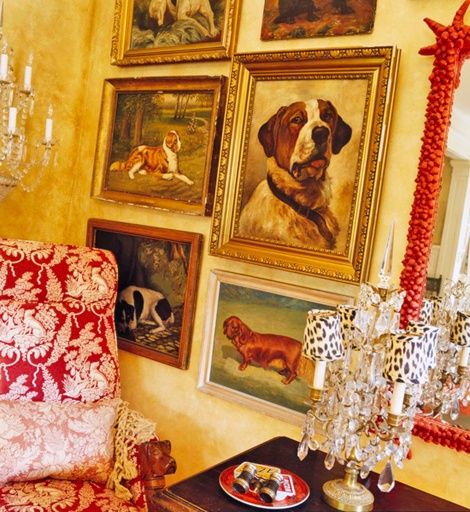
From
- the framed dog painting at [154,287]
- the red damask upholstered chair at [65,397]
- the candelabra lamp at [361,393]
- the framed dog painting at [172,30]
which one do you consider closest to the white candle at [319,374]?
the candelabra lamp at [361,393]

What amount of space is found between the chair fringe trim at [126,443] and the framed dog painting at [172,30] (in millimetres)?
1562

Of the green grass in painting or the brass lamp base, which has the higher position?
the green grass in painting

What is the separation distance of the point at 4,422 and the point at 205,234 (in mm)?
1104

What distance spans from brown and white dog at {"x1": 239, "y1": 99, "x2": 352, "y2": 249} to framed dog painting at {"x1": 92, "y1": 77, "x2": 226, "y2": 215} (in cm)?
29

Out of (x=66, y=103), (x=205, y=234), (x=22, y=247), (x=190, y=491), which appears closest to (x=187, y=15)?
(x=66, y=103)

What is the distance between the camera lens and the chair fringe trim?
2059 mm

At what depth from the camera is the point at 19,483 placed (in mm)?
2010

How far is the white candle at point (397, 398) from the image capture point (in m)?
1.42

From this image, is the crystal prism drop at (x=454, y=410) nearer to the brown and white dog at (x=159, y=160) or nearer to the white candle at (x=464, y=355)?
the white candle at (x=464, y=355)

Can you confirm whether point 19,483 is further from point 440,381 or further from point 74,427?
point 440,381

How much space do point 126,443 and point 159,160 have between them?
1257 millimetres

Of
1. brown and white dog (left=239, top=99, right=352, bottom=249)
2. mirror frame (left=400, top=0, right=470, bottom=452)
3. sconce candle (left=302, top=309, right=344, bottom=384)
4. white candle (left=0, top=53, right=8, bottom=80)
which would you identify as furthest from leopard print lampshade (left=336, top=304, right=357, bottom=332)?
white candle (left=0, top=53, right=8, bottom=80)

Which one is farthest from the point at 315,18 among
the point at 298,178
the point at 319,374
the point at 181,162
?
the point at 319,374

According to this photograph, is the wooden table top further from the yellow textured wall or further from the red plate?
the yellow textured wall
